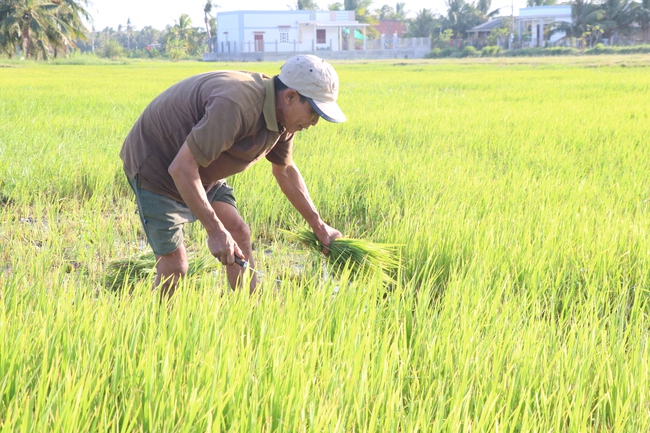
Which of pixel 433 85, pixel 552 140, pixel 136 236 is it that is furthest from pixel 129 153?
pixel 433 85

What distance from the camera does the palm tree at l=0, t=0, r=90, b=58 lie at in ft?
98.7

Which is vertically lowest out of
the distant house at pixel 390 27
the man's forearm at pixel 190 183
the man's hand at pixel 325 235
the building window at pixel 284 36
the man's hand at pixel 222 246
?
the man's hand at pixel 325 235

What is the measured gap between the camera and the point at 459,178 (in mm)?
4109

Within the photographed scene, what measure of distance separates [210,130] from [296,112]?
0.28m

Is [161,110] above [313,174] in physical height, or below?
above

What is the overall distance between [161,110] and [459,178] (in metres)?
2.26

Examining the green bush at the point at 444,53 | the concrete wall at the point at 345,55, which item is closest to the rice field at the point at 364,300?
the green bush at the point at 444,53

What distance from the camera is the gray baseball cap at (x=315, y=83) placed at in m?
2.02

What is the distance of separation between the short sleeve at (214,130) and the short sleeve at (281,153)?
0.42 metres

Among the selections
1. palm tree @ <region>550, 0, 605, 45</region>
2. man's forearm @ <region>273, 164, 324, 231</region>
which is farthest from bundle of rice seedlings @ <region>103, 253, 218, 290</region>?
palm tree @ <region>550, 0, 605, 45</region>

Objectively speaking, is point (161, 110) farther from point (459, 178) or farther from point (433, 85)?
point (433, 85)

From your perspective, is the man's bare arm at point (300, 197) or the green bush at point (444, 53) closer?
the man's bare arm at point (300, 197)

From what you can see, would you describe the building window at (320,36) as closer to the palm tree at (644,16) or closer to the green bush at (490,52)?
the green bush at (490,52)

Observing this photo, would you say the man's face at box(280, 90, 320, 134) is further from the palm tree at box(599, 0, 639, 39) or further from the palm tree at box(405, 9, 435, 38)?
the palm tree at box(405, 9, 435, 38)
